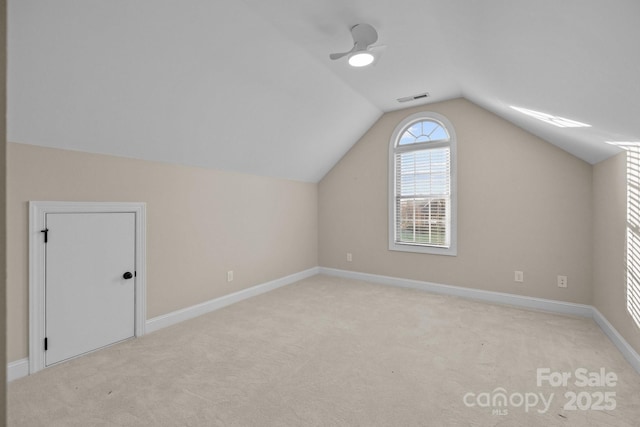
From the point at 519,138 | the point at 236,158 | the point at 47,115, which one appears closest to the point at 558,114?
the point at 519,138

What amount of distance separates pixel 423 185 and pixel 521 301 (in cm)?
204

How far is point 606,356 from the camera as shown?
243 cm

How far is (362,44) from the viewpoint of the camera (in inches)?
94.2

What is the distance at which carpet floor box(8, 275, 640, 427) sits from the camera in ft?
5.75

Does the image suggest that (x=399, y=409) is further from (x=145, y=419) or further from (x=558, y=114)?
(x=558, y=114)

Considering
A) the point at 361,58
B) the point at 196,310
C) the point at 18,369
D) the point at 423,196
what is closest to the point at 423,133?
Result: the point at 423,196

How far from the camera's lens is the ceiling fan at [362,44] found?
2.31m

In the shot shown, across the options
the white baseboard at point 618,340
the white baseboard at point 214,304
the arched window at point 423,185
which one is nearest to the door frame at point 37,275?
the white baseboard at point 214,304

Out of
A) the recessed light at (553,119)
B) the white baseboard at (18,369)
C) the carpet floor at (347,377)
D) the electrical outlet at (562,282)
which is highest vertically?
the recessed light at (553,119)

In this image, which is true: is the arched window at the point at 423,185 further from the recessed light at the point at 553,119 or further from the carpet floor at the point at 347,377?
the carpet floor at the point at 347,377

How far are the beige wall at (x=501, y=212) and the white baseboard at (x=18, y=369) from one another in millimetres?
4163

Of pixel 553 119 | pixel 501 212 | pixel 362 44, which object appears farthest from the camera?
pixel 501 212

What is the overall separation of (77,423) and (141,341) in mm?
1100

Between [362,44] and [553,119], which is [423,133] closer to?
[553,119]
